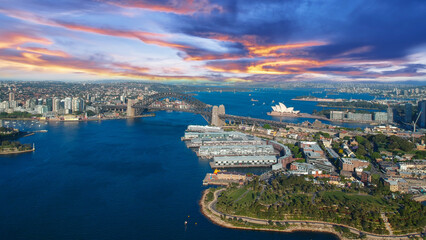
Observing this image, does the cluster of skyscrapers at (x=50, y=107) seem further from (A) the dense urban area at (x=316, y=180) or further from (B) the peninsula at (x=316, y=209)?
(B) the peninsula at (x=316, y=209)

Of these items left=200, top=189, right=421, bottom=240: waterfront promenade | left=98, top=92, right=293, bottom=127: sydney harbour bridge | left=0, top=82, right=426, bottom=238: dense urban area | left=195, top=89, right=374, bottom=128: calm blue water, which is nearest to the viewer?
left=200, top=189, right=421, bottom=240: waterfront promenade


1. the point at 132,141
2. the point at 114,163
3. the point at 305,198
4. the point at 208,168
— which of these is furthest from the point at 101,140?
the point at 305,198

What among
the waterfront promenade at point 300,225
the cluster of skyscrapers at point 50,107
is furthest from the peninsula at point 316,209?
the cluster of skyscrapers at point 50,107

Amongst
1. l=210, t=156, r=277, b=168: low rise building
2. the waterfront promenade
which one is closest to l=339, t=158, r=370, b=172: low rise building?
l=210, t=156, r=277, b=168: low rise building

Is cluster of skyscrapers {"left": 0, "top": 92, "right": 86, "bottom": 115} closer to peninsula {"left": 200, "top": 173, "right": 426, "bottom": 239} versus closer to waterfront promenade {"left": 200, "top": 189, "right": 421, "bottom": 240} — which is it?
peninsula {"left": 200, "top": 173, "right": 426, "bottom": 239}

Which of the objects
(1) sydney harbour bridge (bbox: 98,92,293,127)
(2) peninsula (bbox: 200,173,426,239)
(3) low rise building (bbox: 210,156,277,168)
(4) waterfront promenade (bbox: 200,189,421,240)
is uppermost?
(1) sydney harbour bridge (bbox: 98,92,293,127)

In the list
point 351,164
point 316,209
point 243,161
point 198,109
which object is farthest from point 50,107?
point 316,209

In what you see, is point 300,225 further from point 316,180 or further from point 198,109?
point 198,109

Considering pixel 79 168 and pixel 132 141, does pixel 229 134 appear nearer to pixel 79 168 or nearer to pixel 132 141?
pixel 132 141
